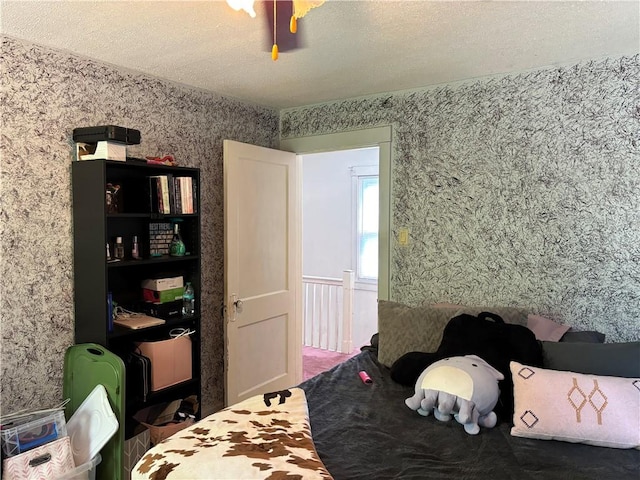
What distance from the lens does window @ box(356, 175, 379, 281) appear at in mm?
4801

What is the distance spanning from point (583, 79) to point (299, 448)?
2.33 meters

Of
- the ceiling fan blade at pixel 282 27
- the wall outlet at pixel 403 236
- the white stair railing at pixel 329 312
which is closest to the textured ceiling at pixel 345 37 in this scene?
the ceiling fan blade at pixel 282 27

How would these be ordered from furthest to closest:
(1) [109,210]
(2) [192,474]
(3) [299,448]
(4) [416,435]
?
(1) [109,210]
(4) [416,435]
(3) [299,448]
(2) [192,474]

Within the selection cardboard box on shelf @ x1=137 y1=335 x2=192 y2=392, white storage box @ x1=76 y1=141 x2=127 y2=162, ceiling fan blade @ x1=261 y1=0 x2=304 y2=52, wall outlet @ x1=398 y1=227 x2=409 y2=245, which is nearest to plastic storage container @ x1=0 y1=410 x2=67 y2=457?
cardboard box on shelf @ x1=137 y1=335 x2=192 y2=392

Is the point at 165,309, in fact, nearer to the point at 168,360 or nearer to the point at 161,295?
the point at 161,295

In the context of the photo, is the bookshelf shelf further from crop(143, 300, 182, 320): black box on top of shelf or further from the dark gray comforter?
the dark gray comforter

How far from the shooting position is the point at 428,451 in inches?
67.4

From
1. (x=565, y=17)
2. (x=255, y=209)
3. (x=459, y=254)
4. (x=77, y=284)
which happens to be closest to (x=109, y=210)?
(x=77, y=284)

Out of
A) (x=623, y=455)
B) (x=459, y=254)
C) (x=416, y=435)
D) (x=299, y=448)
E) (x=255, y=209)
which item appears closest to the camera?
(x=299, y=448)

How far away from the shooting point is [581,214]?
8.11ft

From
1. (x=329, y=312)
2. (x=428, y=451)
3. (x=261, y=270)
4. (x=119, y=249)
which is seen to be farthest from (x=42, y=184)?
(x=329, y=312)

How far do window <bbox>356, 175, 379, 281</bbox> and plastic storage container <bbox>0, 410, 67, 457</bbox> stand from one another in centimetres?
323

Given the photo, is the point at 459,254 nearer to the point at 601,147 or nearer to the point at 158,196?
the point at 601,147

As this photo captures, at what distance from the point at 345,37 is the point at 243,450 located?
1747 millimetres
